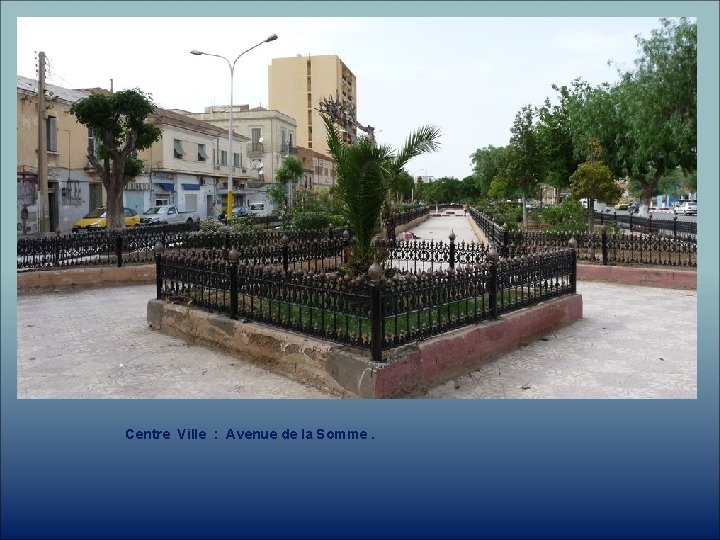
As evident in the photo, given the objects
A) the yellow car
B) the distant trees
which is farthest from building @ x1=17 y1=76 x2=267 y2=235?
the distant trees

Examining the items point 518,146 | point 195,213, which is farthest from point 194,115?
point 518,146

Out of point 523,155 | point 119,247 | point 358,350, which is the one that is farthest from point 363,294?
point 523,155

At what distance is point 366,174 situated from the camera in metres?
8.00

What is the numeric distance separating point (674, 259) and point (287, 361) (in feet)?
36.3

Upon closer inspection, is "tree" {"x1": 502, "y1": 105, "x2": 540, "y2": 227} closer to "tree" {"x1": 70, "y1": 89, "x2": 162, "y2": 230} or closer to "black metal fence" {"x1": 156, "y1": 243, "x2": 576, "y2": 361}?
"tree" {"x1": 70, "y1": 89, "x2": 162, "y2": 230}

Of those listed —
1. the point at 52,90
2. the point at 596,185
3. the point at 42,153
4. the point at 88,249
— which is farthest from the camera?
the point at 52,90

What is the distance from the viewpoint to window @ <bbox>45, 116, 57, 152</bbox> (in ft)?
93.5

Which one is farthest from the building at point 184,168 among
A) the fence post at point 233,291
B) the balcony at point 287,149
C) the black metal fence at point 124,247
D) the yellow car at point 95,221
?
the fence post at point 233,291

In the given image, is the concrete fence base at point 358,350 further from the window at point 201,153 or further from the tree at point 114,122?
the window at point 201,153

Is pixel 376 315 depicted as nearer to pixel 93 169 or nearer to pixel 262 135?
pixel 93 169

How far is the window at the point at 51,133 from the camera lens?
28.5m

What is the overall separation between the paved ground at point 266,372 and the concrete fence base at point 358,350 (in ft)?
0.48

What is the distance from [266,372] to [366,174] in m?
2.88

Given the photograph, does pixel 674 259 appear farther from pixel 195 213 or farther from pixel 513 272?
pixel 195 213
